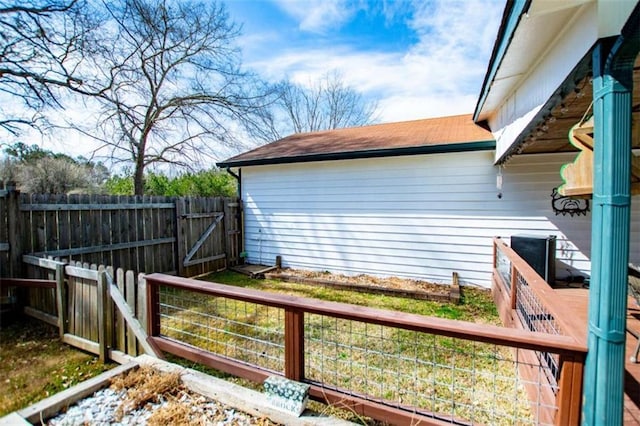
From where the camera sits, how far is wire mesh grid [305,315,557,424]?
85.4 inches

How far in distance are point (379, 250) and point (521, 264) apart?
3631 millimetres

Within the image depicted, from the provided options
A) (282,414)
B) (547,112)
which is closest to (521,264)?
(547,112)

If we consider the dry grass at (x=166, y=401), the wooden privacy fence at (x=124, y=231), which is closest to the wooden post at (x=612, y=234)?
the dry grass at (x=166, y=401)

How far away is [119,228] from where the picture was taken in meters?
5.55

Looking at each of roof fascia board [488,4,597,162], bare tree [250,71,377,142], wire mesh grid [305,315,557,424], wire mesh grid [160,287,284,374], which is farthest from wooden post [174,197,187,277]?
bare tree [250,71,377,142]

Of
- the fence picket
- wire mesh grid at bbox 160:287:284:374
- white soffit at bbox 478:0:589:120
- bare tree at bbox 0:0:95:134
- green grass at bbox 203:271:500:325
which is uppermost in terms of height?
bare tree at bbox 0:0:95:134

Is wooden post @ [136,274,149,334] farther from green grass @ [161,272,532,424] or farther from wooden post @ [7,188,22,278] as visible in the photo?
wooden post @ [7,188,22,278]

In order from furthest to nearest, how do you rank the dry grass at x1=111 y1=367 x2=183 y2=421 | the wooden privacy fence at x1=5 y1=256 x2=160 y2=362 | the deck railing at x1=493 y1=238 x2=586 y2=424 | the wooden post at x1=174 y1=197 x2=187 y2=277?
1. the wooden post at x1=174 y1=197 x2=187 y2=277
2. the wooden privacy fence at x1=5 y1=256 x2=160 y2=362
3. the dry grass at x1=111 y1=367 x2=183 y2=421
4. the deck railing at x1=493 y1=238 x2=586 y2=424

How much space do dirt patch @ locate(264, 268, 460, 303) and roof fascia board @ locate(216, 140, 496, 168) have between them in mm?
2488

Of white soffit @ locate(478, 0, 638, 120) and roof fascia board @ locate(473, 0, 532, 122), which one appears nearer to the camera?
white soffit @ locate(478, 0, 638, 120)

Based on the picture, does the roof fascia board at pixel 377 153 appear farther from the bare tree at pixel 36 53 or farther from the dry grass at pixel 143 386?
the bare tree at pixel 36 53

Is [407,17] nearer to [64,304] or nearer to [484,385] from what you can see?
[484,385]

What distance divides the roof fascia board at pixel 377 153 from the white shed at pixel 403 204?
0.02 meters

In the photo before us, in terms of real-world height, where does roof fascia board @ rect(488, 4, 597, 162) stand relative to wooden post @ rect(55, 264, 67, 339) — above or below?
above
